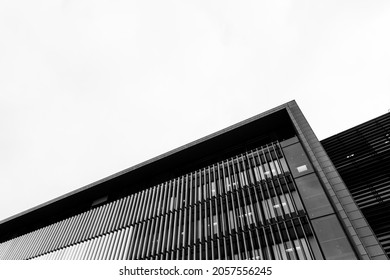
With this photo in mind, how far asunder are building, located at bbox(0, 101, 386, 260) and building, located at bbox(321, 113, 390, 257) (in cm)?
157

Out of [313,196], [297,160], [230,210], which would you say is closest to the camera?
[313,196]

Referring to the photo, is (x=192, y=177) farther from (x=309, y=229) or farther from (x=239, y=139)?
(x=309, y=229)

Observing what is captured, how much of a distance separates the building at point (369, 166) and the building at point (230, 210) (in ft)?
5.16

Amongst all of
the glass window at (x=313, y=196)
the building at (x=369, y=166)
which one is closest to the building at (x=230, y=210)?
the glass window at (x=313, y=196)

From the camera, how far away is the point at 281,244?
1562 cm

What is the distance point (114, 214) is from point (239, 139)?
13.3 metres

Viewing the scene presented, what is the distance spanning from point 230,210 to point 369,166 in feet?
29.2

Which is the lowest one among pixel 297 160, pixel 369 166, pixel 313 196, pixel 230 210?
pixel 313 196

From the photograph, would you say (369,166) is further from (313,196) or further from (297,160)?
(297,160)

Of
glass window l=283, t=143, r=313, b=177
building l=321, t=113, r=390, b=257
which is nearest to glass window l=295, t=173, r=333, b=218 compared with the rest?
glass window l=283, t=143, r=313, b=177

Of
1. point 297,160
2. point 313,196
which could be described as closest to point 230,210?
point 313,196

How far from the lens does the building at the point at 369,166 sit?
50.5 feet

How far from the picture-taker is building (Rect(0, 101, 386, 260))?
606 inches

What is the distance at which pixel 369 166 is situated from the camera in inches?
677
